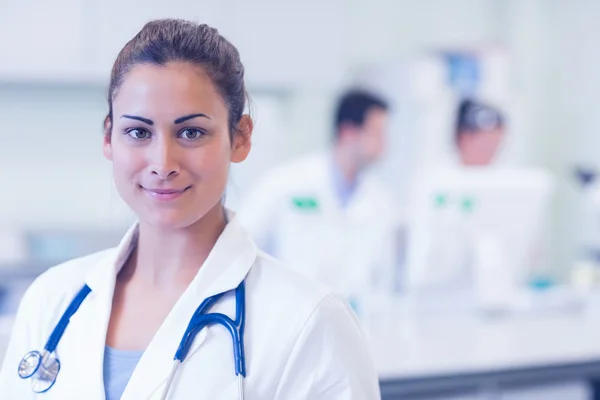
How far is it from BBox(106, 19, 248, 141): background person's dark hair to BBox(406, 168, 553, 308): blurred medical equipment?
1.61 meters

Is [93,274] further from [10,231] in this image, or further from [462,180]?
[10,231]

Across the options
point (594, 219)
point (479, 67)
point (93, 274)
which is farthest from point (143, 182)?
point (479, 67)

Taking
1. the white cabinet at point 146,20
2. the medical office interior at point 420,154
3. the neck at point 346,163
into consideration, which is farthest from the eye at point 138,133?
the neck at point 346,163

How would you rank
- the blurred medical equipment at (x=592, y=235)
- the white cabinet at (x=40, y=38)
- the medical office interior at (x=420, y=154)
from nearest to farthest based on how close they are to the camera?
the medical office interior at (x=420, y=154) < the blurred medical equipment at (x=592, y=235) < the white cabinet at (x=40, y=38)

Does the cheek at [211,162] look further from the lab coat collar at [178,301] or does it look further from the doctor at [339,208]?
the doctor at [339,208]

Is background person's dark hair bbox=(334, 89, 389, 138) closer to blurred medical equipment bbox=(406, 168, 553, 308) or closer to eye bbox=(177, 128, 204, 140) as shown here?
blurred medical equipment bbox=(406, 168, 553, 308)

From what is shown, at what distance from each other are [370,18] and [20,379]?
340 centimetres

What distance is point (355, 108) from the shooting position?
119 inches

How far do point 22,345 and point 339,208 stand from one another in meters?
2.02

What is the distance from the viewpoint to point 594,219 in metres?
2.65

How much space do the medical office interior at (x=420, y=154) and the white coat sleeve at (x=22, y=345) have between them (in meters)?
0.59

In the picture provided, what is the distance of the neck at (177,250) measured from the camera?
103 centimetres

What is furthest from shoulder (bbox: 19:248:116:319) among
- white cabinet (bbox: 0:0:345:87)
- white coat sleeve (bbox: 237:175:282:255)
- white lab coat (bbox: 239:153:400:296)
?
white coat sleeve (bbox: 237:175:282:255)

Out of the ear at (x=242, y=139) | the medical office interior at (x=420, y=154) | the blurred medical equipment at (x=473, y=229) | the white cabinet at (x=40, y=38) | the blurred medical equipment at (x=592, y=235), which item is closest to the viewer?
the ear at (x=242, y=139)
